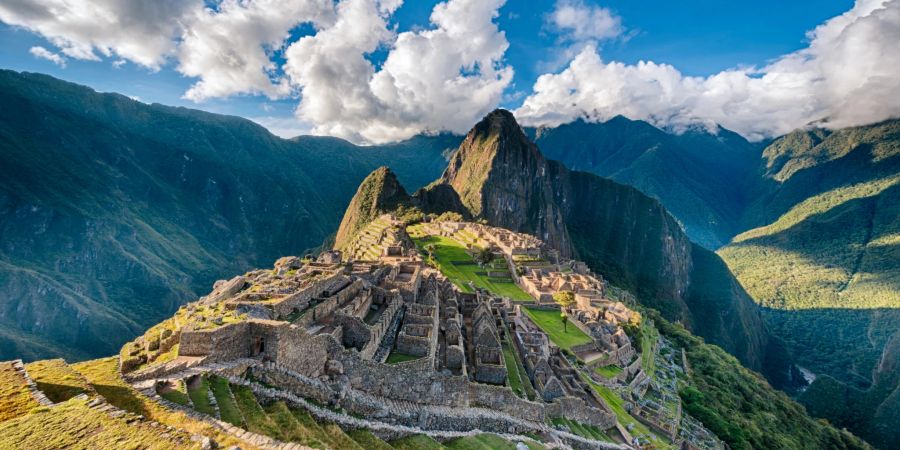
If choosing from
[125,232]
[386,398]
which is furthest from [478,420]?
[125,232]

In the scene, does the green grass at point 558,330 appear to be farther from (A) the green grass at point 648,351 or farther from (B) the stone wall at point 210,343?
(B) the stone wall at point 210,343

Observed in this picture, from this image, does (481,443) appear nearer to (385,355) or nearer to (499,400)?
(499,400)

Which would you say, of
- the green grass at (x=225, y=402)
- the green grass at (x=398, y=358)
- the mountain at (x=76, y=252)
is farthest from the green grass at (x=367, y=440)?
the mountain at (x=76, y=252)

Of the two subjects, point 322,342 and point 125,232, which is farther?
point 125,232

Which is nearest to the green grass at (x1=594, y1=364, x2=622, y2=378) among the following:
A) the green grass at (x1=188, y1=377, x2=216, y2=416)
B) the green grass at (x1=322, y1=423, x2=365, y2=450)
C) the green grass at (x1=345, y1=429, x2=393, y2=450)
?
the green grass at (x1=345, y1=429, x2=393, y2=450)

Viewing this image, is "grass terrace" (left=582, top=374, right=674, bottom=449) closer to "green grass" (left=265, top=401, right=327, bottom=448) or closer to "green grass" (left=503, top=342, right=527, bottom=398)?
"green grass" (left=503, top=342, right=527, bottom=398)

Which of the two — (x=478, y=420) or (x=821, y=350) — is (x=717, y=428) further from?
(x=821, y=350)

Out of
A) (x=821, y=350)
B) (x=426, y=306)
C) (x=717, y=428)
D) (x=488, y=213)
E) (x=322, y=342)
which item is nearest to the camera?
(x=322, y=342)
